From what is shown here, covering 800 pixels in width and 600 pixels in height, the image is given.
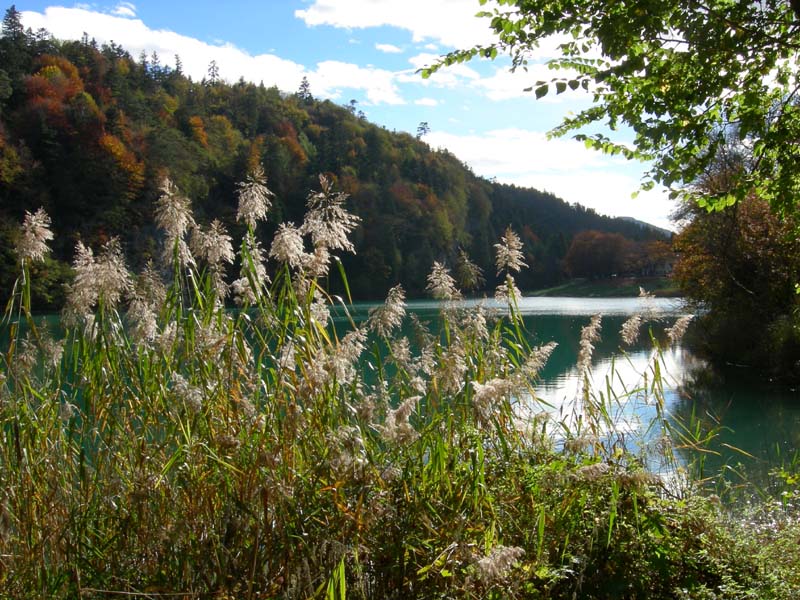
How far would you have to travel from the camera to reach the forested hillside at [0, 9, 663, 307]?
5434 centimetres

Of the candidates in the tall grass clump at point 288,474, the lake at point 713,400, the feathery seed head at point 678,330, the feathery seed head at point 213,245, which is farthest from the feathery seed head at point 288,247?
the feathery seed head at point 678,330

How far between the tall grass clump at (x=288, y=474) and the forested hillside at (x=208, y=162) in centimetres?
2583

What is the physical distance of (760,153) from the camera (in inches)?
183

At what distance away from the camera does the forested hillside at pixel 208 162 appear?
178 feet

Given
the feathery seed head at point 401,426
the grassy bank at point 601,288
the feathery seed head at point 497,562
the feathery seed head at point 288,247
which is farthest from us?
the grassy bank at point 601,288

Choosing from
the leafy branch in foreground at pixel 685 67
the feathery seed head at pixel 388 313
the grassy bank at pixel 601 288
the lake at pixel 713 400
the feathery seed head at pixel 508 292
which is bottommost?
the lake at pixel 713 400

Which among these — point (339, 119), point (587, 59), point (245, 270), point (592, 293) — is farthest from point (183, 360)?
point (339, 119)

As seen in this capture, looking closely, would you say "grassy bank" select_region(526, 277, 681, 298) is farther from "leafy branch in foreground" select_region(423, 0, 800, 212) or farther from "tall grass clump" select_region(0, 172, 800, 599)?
"tall grass clump" select_region(0, 172, 800, 599)

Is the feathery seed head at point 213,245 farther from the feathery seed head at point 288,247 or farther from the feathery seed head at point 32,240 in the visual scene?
the feathery seed head at point 32,240

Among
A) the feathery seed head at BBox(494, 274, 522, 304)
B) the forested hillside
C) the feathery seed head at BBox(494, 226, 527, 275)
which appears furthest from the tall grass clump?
the forested hillside

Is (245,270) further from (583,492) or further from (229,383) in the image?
(583,492)

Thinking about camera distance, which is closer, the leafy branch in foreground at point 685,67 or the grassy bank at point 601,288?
the leafy branch in foreground at point 685,67

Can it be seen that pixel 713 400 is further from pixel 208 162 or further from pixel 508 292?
pixel 208 162

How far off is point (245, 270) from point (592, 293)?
229ft
